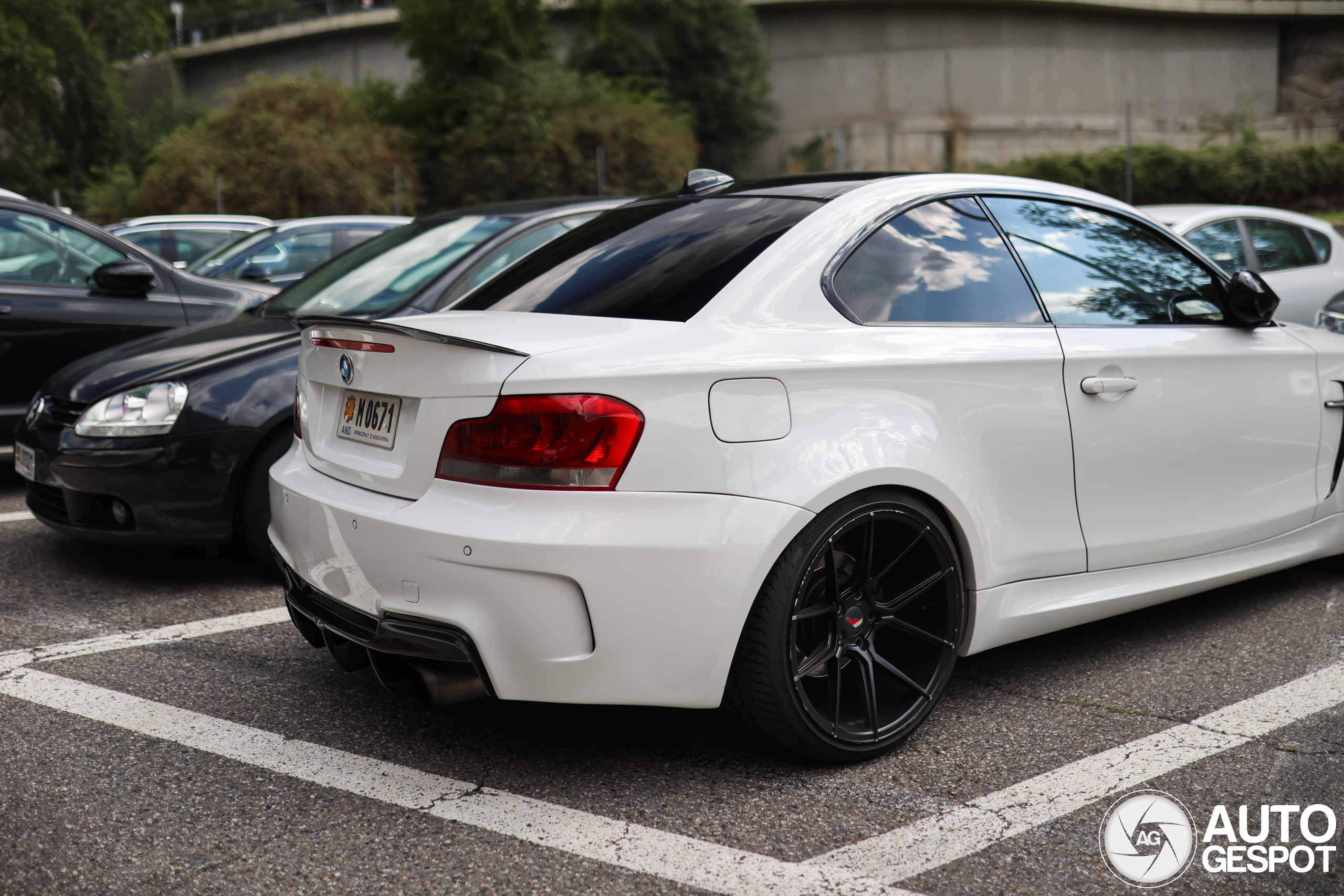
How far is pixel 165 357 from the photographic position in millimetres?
4645

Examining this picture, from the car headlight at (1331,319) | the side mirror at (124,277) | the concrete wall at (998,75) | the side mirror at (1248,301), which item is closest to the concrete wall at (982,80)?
the concrete wall at (998,75)

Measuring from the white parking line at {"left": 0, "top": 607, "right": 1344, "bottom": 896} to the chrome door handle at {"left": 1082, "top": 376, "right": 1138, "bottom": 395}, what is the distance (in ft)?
3.09

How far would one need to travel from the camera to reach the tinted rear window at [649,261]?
297 centimetres

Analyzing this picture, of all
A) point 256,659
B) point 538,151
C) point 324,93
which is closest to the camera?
point 256,659

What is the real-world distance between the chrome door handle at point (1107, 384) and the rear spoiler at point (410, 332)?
5.44 ft

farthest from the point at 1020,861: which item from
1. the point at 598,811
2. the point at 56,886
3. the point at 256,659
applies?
the point at 256,659

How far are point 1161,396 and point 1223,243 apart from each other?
17.4 ft

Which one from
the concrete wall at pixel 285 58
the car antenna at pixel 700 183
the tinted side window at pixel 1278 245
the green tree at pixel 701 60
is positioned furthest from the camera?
the concrete wall at pixel 285 58

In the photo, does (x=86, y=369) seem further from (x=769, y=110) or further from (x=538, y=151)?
(x=769, y=110)

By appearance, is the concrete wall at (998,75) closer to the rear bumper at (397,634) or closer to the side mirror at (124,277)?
the side mirror at (124,277)

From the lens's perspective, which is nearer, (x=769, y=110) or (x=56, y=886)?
(x=56, y=886)

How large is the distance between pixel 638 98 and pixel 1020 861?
41.0 m

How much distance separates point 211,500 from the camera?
438 centimetres

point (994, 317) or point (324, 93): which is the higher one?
point (324, 93)
